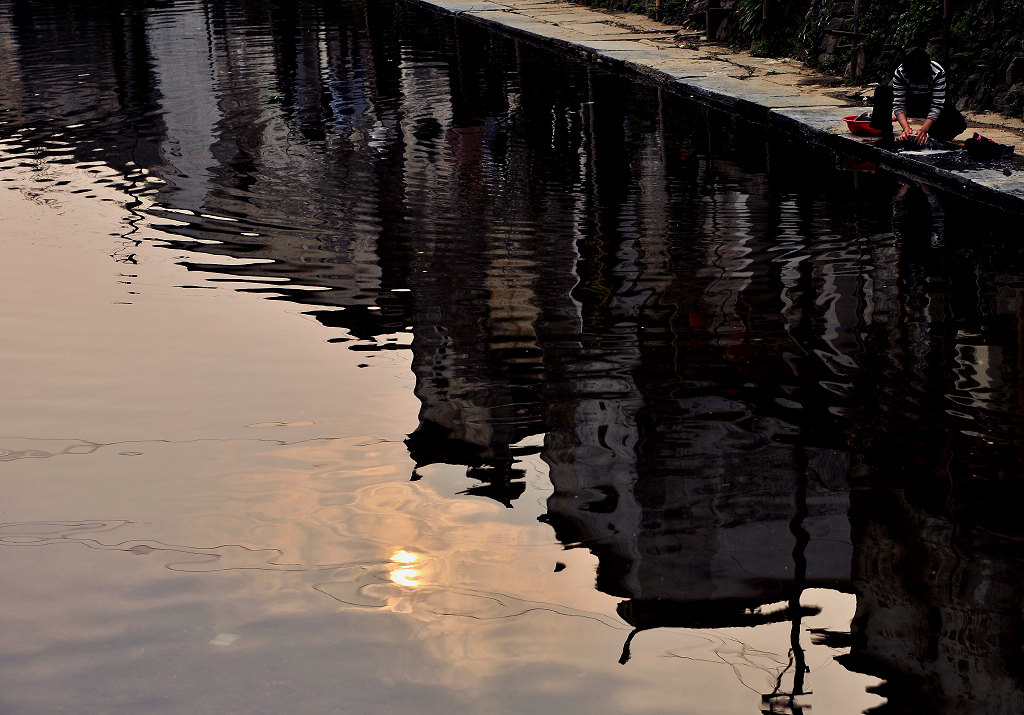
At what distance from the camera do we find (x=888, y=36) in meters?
14.4

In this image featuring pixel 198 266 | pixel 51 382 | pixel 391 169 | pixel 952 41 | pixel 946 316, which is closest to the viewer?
pixel 51 382

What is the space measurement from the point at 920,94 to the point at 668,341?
5.52 m

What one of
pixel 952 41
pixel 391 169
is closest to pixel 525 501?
pixel 391 169

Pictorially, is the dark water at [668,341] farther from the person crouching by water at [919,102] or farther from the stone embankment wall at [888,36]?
the stone embankment wall at [888,36]

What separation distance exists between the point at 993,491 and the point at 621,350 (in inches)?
80.8

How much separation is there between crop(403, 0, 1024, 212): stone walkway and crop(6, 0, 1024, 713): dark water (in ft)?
0.99

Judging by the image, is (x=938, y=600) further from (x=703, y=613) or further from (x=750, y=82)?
(x=750, y=82)

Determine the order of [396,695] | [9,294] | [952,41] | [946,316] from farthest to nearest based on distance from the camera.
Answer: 1. [952,41]
2. [9,294]
3. [946,316]
4. [396,695]

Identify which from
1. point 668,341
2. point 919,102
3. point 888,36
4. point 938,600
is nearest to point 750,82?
point 888,36

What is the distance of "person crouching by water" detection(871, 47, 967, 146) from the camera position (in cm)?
1025

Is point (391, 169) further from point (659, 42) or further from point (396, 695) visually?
point (659, 42)

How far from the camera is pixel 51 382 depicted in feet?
19.2

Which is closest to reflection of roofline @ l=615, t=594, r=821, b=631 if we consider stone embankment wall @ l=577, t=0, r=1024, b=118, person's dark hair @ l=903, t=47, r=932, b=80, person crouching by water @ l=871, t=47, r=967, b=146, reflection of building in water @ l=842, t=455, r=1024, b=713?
reflection of building in water @ l=842, t=455, r=1024, b=713

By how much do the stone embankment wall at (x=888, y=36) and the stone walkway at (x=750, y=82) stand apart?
279mm
